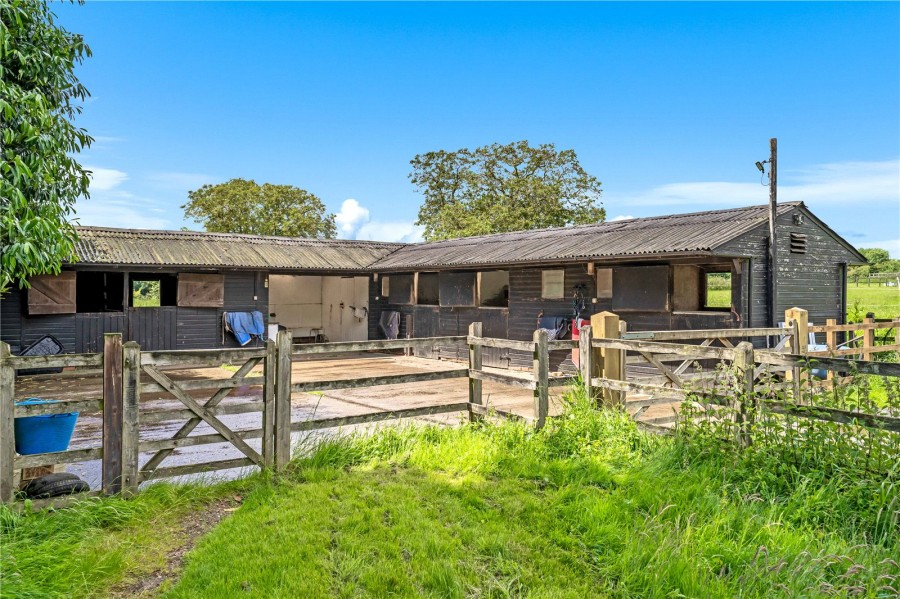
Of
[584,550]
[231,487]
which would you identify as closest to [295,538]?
[231,487]

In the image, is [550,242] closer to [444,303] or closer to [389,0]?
[444,303]

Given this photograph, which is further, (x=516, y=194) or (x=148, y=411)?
(x=516, y=194)

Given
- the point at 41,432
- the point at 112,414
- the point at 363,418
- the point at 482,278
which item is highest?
the point at 482,278

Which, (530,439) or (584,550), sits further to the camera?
(530,439)

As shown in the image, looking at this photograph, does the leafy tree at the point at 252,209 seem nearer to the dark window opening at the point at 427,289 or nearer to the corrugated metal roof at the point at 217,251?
the corrugated metal roof at the point at 217,251

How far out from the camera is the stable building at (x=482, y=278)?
11602 mm

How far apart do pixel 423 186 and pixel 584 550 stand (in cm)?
3457

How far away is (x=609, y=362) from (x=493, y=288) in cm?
983

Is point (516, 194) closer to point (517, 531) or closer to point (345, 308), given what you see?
point (345, 308)

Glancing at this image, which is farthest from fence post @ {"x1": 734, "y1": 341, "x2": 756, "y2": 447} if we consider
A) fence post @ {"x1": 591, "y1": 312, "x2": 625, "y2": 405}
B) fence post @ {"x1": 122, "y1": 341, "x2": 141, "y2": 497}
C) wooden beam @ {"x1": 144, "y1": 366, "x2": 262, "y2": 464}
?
fence post @ {"x1": 122, "y1": 341, "x2": 141, "y2": 497}

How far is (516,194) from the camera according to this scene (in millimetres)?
32812

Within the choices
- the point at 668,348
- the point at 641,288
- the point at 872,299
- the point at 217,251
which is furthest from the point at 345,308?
the point at 872,299

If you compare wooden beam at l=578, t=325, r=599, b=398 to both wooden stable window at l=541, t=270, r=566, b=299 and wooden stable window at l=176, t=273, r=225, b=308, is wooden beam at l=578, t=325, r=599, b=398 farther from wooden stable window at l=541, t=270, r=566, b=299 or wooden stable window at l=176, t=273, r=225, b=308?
wooden stable window at l=176, t=273, r=225, b=308

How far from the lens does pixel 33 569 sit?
319 cm
